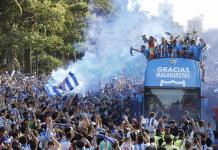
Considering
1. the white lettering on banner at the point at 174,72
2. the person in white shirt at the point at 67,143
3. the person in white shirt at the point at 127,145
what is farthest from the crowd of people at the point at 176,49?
the person in white shirt at the point at 67,143

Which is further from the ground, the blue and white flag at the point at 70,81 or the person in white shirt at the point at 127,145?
the person in white shirt at the point at 127,145

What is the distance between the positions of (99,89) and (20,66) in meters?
21.7

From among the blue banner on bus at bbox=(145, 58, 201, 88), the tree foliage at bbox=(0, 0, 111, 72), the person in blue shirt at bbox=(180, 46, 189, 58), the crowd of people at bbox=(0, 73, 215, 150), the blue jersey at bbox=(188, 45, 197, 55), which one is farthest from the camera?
the tree foliage at bbox=(0, 0, 111, 72)

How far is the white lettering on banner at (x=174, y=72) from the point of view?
19.8m

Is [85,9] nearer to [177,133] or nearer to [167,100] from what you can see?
[167,100]

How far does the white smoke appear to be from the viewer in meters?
30.0

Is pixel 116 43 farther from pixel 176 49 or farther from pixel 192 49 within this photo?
pixel 192 49

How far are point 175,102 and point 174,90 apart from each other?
40cm

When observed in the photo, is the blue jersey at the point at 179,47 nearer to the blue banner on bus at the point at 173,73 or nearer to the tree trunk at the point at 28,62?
the blue banner on bus at the point at 173,73

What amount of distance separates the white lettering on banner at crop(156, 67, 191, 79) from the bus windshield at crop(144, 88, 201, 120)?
1.58 feet

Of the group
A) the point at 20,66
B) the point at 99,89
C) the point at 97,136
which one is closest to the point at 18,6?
the point at 99,89

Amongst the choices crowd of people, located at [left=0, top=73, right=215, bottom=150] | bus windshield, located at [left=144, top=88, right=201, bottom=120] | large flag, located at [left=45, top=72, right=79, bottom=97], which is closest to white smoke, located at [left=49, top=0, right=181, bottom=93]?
large flag, located at [left=45, top=72, right=79, bottom=97]

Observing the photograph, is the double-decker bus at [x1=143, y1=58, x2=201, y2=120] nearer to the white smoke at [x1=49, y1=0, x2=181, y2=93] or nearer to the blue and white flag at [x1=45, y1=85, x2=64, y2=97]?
the blue and white flag at [x1=45, y1=85, x2=64, y2=97]

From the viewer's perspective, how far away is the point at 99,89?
28969 millimetres
